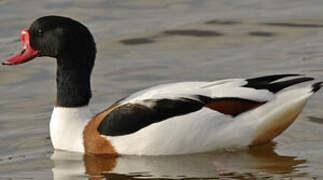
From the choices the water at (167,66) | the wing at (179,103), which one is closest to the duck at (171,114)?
the wing at (179,103)

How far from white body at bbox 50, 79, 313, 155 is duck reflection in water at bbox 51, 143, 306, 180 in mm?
97

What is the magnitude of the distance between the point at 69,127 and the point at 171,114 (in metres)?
1.12

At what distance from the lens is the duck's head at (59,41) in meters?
10.9

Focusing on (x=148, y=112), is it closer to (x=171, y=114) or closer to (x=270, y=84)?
(x=171, y=114)

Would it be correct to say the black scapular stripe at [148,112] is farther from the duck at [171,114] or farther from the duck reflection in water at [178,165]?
the duck reflection in water at [178,165]

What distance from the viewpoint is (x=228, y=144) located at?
34.7 feet

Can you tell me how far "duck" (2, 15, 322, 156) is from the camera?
10.3 metres

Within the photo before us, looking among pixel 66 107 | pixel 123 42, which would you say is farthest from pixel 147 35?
pixel 66 107

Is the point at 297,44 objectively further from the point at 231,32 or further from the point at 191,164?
the point at 191,164

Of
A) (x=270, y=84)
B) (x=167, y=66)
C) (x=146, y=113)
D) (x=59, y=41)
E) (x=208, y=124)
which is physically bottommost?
(x=167, y=66)

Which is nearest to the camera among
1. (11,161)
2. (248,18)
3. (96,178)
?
(96,178)

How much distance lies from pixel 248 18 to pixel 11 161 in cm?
643

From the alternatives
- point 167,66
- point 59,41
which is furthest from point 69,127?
point 167,66

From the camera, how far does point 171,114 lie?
33.9ft
